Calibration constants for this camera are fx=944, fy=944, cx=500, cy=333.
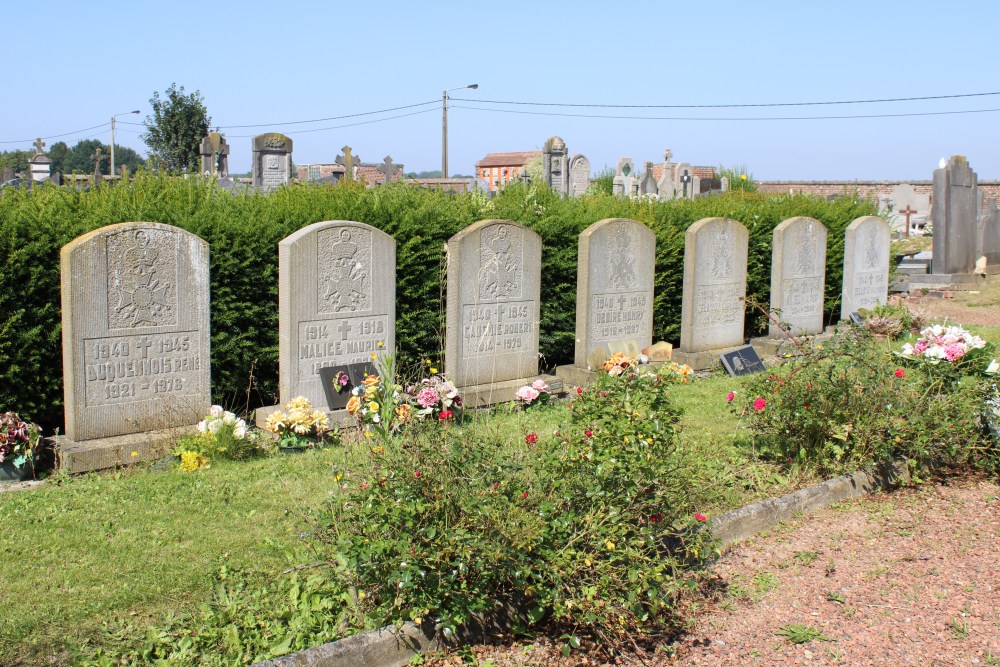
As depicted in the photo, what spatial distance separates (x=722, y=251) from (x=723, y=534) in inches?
208

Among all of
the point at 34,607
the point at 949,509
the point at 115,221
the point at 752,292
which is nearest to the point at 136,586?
the point at 34,607

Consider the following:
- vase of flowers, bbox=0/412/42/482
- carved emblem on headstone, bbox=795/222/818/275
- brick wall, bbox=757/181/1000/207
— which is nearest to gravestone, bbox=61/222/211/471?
vase of flowers, bbox=0/412/42/482

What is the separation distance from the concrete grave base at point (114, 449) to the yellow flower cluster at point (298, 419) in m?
0.49

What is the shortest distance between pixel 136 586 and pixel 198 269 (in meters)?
2.87

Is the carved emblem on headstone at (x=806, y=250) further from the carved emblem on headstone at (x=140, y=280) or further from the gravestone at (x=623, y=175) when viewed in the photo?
the gravestone at (x=623, y=175)

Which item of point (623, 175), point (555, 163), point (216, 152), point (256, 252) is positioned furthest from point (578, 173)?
point (256, 252)

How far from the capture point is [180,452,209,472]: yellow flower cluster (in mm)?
5539

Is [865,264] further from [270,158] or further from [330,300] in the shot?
[270,158]

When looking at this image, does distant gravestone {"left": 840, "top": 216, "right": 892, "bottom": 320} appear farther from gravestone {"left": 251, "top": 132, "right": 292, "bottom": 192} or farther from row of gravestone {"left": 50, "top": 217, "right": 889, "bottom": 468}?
gravestone {"left": 251, "top": 132, "right": 292, "bottom": 192}

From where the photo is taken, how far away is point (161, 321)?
6008 mm

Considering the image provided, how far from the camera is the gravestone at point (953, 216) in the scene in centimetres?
1591

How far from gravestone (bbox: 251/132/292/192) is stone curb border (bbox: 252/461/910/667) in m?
15.9

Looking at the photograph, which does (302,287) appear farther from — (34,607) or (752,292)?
(752,292)

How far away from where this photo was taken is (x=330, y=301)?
21.9ft
